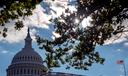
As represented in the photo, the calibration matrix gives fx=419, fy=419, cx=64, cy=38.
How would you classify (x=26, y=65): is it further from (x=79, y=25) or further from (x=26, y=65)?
(x=79, y=25)

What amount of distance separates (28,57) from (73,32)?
432 feet

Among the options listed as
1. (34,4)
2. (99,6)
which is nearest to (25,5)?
(34,4)

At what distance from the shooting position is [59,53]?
945 inches

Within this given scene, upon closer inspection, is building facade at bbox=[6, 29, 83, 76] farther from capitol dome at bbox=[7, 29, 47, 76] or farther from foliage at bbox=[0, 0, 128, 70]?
foliage at bbox=[0, 0, 128, 70]

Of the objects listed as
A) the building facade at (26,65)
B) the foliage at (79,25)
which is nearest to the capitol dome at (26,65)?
the building facade at (26,65)

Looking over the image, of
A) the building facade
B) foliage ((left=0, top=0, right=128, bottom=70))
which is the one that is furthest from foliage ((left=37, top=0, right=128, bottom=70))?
the building facade

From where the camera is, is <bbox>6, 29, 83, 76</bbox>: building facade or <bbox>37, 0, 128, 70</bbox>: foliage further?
<bbox>6, 29, 83, 76</bbox>: building facade

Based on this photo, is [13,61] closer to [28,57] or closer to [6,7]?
[28,57]

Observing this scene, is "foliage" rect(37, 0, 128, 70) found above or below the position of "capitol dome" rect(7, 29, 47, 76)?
below

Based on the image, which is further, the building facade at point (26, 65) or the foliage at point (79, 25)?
the building facade at point (26, 65)

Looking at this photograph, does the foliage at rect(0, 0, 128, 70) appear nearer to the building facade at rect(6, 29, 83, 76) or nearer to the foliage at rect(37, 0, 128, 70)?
the foliage at rect(37, 0, 128, 70)

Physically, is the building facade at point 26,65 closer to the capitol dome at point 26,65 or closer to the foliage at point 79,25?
the capitol dome at point 26,65

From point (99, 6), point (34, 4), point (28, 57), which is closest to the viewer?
point (99, 6)

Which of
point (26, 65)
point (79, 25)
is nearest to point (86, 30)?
point (79, 25)
